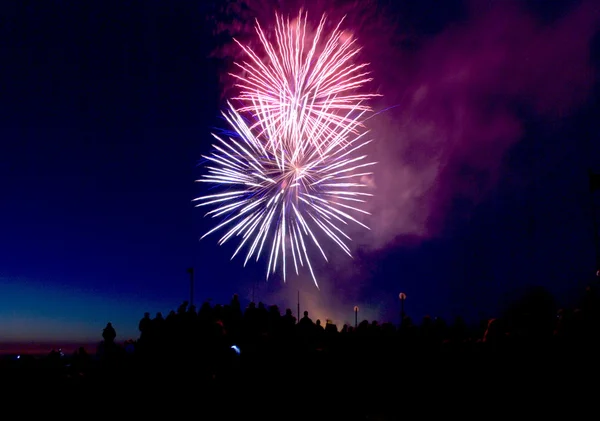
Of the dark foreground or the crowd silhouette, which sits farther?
the crowd silhouette

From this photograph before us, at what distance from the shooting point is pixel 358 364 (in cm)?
872

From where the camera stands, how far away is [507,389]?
6617mm

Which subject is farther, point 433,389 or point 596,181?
point 596,181

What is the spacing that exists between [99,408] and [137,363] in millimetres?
771

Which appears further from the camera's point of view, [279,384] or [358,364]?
[358,364]

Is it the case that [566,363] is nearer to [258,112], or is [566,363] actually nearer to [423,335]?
[423,335]

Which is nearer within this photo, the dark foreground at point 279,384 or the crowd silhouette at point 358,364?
the dark foreground at point 279,384

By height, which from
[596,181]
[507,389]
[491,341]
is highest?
[596,181]

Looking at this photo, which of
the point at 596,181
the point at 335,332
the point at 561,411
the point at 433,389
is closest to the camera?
the point at 561,411

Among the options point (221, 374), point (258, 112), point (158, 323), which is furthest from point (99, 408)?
point (258, 112)

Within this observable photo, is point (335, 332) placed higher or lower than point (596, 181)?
lower

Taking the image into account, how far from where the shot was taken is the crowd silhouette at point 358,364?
6.56 m

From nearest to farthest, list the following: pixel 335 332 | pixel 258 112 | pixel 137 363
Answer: pixel 137 363
pixel 335 332
pixel 258 112

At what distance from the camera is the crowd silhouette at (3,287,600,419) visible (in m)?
6.56
